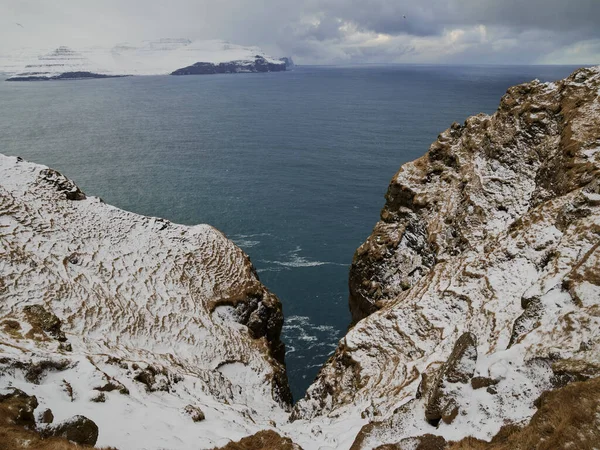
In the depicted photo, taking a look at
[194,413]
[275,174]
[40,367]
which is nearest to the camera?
[40,367]

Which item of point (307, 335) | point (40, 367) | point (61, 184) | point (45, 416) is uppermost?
point (61, 184)

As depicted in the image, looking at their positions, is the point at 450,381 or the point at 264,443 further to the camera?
the point at 264,443

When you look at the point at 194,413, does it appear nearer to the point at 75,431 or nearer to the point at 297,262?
the point at 75,431

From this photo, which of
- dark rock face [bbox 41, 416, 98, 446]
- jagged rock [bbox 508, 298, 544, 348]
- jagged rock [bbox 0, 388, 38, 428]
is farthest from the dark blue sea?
jagged rock [bbox 0, 388, 38, 428]

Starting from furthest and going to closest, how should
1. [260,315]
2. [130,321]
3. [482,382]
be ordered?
[260,315] → [130,321] → [482,382]

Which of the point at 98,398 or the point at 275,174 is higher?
the point at 275,174

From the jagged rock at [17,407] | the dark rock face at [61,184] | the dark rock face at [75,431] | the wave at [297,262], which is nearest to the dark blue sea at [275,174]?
the wave at [297,262]

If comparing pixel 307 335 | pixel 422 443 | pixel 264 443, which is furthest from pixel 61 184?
pixel 422 443
